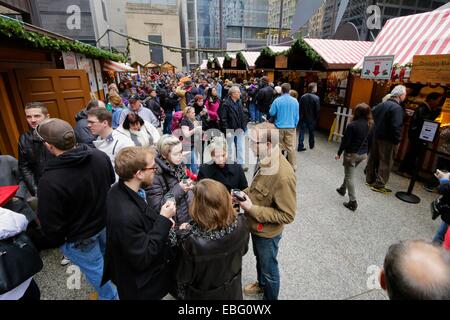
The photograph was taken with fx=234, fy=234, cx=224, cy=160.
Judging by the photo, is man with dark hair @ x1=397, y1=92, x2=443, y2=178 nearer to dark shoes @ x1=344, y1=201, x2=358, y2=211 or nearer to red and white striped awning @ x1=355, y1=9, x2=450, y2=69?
red and white striped awning @ x1=355, y1=9, x2=450, y2=69

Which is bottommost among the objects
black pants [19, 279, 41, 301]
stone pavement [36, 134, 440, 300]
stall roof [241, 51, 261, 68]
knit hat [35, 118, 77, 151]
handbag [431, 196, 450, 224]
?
stone pavement [36, 134, 440, 300]

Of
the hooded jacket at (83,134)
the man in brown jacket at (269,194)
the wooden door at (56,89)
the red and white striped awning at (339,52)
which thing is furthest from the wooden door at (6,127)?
the red and white striped awning at (339,52)

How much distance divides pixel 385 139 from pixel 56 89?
742cm

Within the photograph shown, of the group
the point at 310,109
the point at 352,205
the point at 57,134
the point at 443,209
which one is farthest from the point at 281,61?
the point at 57,134

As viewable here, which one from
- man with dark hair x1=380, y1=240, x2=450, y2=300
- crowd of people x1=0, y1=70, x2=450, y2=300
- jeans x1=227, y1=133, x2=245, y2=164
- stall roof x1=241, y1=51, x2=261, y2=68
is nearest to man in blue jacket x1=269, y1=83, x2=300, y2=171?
jeans x1=227, y1=133, x2=245, y2=164

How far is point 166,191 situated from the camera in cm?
235

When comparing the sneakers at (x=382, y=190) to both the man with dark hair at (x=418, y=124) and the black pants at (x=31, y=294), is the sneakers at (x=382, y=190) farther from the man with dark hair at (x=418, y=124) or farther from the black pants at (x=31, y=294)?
Answer: the black pants at (x=31, y=294)

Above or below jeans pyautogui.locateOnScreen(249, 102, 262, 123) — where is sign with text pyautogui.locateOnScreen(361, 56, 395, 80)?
above

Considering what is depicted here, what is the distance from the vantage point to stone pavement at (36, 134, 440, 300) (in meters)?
2.81

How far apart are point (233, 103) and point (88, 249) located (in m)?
4.30

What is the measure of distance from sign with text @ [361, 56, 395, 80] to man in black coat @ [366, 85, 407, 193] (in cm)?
114

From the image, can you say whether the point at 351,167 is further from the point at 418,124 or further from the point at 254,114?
the point at 254,114

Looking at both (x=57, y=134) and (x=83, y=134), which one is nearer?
(x=57, y=134)
